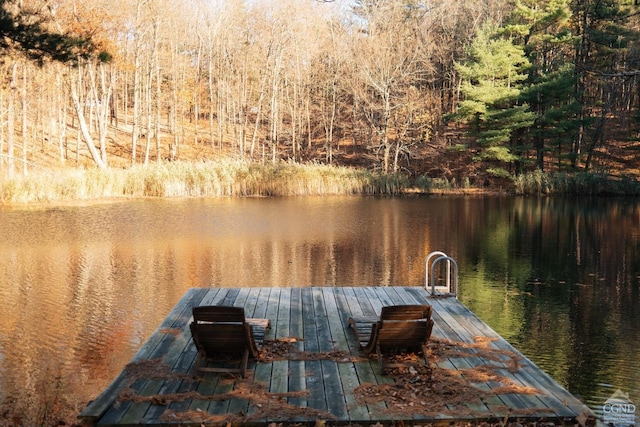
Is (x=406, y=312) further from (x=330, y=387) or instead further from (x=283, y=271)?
(x=283, y=271)

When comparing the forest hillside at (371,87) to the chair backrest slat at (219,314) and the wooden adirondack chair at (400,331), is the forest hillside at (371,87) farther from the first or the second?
the wooden adirondack chair at (400,331)

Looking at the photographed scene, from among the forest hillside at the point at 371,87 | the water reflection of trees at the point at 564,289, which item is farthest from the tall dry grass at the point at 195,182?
the water reflection of trees at the point at 564,289

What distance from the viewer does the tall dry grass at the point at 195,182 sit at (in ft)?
85.6

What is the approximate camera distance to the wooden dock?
5090 mm

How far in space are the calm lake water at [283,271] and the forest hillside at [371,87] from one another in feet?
33.3

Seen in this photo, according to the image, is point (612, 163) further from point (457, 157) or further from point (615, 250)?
point (615, 250)

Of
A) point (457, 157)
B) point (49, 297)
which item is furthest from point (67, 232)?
point (457, 157)

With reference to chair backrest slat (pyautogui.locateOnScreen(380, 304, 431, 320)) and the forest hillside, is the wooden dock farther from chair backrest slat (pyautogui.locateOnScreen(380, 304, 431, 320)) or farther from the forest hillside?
the forest hillside

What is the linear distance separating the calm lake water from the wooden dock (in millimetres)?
1069

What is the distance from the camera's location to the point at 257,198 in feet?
99.0

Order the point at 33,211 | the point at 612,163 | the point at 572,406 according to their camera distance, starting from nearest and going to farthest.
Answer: the point at 572,406 < the point at 33,211 < the point at 612,163

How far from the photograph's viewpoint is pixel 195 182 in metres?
30.4

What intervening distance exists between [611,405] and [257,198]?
24.5 m

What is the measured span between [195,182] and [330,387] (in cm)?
2566
